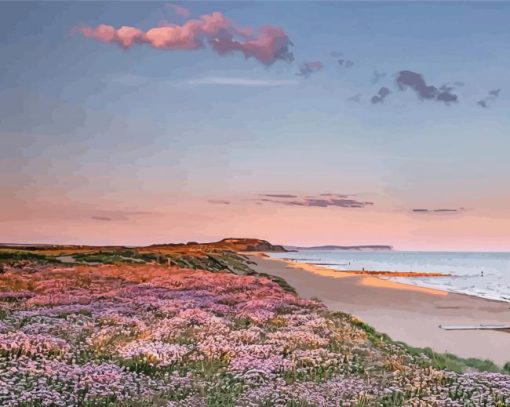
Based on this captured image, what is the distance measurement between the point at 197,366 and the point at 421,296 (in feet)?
71.1

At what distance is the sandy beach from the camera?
1552 cm

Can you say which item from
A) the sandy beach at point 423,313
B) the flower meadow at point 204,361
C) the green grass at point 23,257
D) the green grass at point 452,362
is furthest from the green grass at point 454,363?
the green grass at point 23,257

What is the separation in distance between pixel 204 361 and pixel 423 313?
14213 millimetres

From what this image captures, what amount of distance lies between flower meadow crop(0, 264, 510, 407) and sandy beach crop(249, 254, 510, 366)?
2266mm

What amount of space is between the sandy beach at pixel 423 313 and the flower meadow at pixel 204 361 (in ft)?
7.43

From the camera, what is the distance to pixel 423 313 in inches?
888

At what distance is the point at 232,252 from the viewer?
47.4 meters

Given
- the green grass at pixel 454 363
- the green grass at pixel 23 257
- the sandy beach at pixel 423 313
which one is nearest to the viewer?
the green grass at pixel 454 363

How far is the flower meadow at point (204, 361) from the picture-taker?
8250 mm

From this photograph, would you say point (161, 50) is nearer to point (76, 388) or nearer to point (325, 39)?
point (325, 39)

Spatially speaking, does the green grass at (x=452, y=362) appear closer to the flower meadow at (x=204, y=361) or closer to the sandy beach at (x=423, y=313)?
the flower meadow at (x=204, y=361)

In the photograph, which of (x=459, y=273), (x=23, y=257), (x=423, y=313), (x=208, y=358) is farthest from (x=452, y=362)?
(x=459, y=273)

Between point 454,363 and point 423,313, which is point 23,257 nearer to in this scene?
point 423,313

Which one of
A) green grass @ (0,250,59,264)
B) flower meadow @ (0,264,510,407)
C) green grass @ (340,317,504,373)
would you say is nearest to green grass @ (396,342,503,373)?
green grass @ (340,317,504,373)
